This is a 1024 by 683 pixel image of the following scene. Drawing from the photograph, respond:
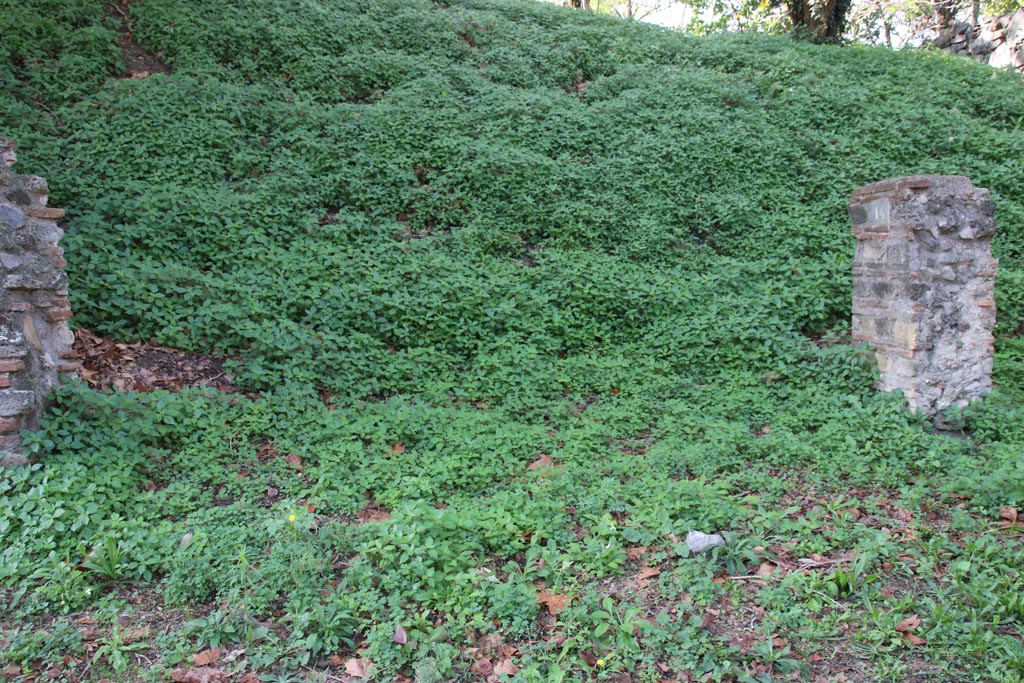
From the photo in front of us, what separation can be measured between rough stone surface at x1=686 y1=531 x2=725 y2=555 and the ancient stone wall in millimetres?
3755

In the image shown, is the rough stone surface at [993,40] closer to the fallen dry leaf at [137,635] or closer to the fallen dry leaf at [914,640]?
the fallen dry leaf at [914,640]

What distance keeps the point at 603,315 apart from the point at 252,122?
5110 mm

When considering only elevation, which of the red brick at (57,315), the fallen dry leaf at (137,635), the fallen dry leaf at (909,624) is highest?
the red brick at (57,315)

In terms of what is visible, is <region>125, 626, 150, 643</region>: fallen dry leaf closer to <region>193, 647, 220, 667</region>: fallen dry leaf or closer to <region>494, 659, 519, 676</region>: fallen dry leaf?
<region>193, 647, 220, 667</region>: fallen dry leaf

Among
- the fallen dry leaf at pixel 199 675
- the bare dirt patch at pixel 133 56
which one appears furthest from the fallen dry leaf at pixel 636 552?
the bare dirt patch at pixel 133 56

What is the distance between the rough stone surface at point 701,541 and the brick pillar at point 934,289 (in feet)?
9.16

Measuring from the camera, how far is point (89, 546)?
338 centimetres

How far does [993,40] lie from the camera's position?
16031 mm

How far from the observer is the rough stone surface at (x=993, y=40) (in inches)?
595

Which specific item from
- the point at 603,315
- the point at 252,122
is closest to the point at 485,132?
the point at 252,122

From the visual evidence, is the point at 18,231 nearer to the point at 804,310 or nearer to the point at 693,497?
the point at 693,497

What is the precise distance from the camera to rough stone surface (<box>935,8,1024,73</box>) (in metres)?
15.1

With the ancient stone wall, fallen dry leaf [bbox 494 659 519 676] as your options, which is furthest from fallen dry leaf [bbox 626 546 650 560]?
the ancient stone wall

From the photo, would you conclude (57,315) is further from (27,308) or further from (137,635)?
(137,635)
